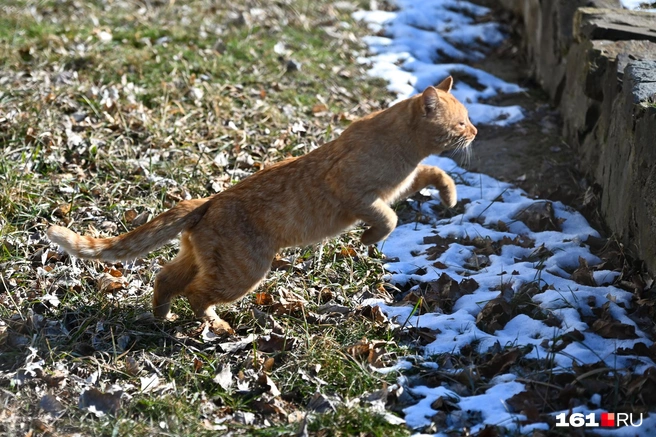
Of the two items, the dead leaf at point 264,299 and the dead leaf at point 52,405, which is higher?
the dead leaf at point 52,405

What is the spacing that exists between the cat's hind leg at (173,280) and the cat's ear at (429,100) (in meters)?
1.87

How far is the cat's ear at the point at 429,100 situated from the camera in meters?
5.22

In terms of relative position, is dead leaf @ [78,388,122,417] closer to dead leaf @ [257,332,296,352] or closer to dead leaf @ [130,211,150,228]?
dead leaf @ [257,332,296,352]

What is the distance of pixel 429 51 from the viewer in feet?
33.2

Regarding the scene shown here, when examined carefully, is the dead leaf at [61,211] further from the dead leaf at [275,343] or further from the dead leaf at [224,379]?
the dead leaf at [224,379]

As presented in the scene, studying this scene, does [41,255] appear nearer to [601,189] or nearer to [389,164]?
[389,164]

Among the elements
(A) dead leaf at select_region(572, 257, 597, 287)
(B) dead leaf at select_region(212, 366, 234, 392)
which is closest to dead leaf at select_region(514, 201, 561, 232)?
(A) dead leaf at select_region(572, 257, 597, 287)

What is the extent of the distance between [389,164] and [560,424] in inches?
83.7

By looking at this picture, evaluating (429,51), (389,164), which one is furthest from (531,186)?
(429,51)

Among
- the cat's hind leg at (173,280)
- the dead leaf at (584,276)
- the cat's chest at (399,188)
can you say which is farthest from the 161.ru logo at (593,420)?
the cat's hind leg at (173,280)

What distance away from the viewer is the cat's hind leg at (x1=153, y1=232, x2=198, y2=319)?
5125 millimetres

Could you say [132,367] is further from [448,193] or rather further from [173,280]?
[448,193]

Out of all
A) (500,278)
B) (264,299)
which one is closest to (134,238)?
(264,299)

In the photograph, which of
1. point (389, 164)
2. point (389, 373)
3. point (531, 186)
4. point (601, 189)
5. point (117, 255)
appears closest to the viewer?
point (389, 373)
